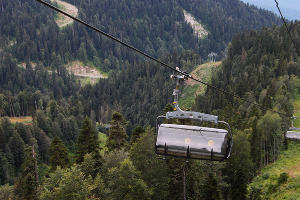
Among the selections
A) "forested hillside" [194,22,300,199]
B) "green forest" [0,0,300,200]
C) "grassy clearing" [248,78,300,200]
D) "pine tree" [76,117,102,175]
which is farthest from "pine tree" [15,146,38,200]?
"grassy clearing" [248,78,300,200]

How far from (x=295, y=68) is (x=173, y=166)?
9677cm

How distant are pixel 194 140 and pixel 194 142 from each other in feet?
0.32

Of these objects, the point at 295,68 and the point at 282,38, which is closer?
the point at 295,68

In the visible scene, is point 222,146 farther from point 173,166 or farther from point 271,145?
point 271,145

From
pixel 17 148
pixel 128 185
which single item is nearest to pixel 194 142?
pixel 128 185

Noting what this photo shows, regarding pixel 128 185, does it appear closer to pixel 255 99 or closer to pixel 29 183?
pixel 29 183

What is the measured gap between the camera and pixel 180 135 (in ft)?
47.2

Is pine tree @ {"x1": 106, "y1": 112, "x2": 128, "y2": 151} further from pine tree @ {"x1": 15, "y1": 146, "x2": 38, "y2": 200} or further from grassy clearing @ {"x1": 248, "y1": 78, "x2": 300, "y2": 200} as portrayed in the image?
grassy clearing @ {"x1": 248, "y1": 78, "x2": 300, "y2": 200}

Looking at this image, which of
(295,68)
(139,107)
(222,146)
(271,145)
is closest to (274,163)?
(271,145)

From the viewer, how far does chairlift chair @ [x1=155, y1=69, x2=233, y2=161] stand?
1382 centimetres

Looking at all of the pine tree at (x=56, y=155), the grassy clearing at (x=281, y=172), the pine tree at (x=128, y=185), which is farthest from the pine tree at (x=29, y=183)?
→ the grassy clearing at (x=281, y=172)

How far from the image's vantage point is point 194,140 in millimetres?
14047

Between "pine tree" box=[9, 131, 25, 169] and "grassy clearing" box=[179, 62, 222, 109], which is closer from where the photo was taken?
"pine tree" box=[9, 131, 25, 169]

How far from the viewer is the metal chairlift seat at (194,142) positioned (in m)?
13.8
